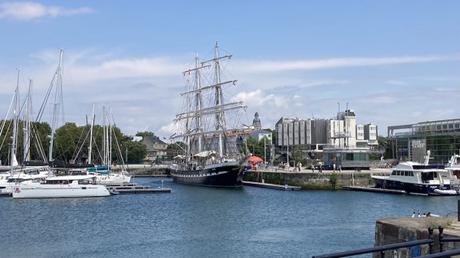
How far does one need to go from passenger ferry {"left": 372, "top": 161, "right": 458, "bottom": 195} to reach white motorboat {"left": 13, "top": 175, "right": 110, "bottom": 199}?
124 feet

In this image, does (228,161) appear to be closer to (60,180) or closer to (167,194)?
(167,194)

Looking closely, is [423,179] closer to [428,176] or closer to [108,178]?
[428,176]

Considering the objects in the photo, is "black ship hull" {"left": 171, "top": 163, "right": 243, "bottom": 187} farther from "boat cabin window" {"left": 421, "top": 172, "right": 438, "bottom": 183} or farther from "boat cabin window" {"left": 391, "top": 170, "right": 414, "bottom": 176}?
"boat cabin window" {"left": 421, "top": 172, "right": 438, "bottom": 183}

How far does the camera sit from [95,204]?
71875 mm

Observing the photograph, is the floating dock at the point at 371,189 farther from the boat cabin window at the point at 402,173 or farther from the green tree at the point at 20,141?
the green tree at the point at 20,141

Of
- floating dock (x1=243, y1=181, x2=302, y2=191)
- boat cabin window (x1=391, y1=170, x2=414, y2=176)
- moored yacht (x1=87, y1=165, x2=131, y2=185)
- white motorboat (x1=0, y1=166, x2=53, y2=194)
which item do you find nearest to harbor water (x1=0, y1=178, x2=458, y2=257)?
boat cabin window (x1=391, y1=170, x2=414, y2=176)

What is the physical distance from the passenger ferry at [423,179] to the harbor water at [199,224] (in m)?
3.64

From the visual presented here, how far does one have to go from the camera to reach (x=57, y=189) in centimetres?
7938

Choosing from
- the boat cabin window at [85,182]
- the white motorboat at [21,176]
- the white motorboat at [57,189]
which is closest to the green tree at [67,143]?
the white motorboat at [21,176]

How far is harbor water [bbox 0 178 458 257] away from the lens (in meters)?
38.8

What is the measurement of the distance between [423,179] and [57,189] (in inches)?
1774

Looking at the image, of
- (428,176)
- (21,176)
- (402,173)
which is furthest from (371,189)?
(21,176)

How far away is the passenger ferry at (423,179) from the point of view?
3199 inches

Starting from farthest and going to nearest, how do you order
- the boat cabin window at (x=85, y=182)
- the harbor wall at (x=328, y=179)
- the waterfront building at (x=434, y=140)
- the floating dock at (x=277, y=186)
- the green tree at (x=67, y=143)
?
the green tree at (x=67, y=143)
the waterfront building at (x=434, y=140)
the harbor wall at (x=328, y=179)
the floating dock at (x=277, y=186)
the boat cabin window at (x=85, y=182)
